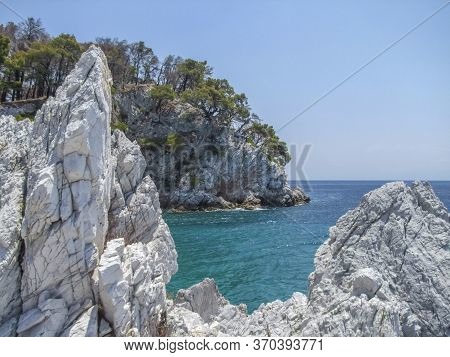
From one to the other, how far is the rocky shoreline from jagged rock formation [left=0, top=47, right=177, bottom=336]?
3 cm

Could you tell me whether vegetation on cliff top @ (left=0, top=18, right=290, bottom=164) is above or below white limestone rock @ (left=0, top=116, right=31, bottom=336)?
above

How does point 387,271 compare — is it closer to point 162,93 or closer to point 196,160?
point 196,160

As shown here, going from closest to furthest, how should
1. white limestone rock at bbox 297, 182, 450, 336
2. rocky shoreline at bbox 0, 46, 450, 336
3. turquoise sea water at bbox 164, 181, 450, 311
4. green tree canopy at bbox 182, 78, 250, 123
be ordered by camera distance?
white limestone rock at bbox 297, 182, 450, 336 → rocky shoreline at bbox 0, 46, 450, 336 → turquoise sea water at bbox 164, 181, 450, 311 → green tree canopy at bbox 182, 78, 250, 123

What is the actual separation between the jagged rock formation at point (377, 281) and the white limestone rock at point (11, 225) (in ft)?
15.1

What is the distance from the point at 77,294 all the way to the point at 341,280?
7.46 meters

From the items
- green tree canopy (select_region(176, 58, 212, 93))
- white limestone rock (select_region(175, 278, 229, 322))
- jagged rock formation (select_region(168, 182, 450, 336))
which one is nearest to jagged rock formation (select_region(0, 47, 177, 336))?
jagged rock formation (select_region(168, 182, 450, 336))

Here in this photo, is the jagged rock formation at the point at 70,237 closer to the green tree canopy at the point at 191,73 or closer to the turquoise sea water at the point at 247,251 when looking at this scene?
the turquoise sea water at the point at 247,251

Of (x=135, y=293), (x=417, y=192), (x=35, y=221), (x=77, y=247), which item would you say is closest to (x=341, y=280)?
(x=417, y=192)

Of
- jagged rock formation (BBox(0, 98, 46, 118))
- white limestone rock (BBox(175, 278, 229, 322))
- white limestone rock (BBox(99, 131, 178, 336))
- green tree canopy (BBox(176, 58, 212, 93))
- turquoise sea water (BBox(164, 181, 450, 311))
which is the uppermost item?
green tree canopy (BBox(176, 58, 212, 93))

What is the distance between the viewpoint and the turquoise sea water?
23.4 m

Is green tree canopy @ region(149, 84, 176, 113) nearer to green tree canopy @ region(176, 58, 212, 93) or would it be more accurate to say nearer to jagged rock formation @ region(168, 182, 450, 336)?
A: green tree canopy @ region(176, 58, 212, 93)

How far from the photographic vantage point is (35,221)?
10289 mm

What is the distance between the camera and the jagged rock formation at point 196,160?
62.7 m

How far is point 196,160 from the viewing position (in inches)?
2601
